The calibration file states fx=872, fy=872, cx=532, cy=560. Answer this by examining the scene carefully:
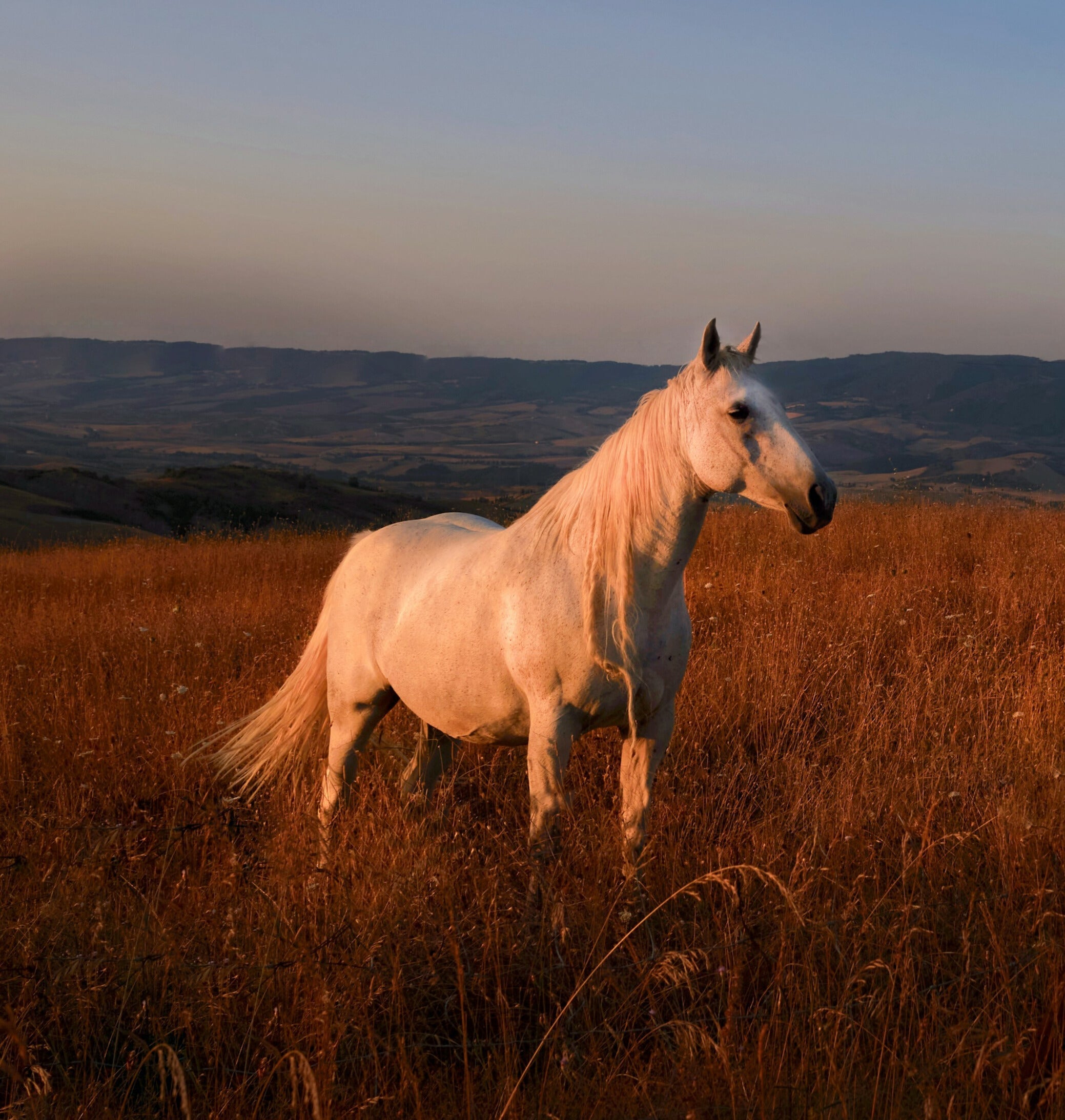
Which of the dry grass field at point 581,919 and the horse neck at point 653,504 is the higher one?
the horse neck at point 653,504

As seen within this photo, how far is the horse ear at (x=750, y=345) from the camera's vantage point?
9.03ft

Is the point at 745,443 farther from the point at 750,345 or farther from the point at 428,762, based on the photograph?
the point at 428,762

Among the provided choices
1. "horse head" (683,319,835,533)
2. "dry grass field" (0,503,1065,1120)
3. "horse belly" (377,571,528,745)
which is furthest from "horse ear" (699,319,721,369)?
"dry grass field" (0,503,1065,1120)

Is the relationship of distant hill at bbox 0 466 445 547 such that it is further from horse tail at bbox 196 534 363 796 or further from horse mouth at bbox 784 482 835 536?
horse mouth at bbox 784 482 835 536

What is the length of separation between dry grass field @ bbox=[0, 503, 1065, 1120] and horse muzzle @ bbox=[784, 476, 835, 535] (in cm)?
98

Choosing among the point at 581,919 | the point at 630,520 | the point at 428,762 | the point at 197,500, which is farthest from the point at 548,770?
the point at 197,500

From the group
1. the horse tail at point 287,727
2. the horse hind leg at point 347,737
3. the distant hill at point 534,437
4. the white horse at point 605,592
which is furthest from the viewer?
the distant hill at point 534,437

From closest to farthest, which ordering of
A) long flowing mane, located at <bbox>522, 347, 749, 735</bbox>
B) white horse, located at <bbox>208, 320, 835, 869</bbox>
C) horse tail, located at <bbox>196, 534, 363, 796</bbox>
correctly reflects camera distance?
white horse, located at <bbox>208, 320, 835, 869</bbox> → long flowing mane, located at <bbox>522, 347, 749, 735</bbox> → horse tail, located at <bbox>196, 534, 363, 796</bbox>

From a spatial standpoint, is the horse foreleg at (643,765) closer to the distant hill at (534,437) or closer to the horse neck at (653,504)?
the horse neck at (653,504)

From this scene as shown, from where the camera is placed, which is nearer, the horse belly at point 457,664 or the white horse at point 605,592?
the white horse at point 605,592

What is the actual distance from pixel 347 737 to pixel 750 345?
2.40 metres

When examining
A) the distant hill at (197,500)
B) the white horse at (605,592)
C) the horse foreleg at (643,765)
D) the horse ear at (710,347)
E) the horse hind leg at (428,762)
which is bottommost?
the distant hill at (197,500)

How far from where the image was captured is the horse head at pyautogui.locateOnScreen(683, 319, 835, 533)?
99.0 inches

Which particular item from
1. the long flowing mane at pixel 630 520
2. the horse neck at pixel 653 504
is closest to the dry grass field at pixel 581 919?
the long flowing mane at pixel 630 520
